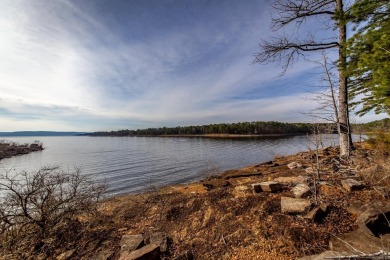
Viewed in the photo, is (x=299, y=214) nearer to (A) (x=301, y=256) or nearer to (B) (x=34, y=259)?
(A) (x=301, y=256)

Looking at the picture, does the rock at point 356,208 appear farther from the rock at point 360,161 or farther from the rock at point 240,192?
the rock at point 360,161

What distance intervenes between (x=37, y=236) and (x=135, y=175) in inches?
575

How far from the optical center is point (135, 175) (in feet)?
63.4

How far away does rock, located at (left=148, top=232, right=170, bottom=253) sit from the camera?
14.0 ft

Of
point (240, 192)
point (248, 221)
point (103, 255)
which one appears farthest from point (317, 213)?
point (103, 255)

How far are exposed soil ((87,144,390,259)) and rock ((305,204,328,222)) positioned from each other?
62 mm

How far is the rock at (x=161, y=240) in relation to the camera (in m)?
4.27

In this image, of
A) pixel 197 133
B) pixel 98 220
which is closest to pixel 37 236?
pixel 98 220

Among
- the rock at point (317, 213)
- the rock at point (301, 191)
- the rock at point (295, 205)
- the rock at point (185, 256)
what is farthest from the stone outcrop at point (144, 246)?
the rock at point (301, 191)

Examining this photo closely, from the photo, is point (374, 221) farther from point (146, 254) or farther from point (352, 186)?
point (146, 254)

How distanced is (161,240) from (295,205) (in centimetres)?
313

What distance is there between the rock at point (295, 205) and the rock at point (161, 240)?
2.74 m

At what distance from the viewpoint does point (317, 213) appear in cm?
432

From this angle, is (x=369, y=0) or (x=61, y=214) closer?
(x=61, y=214)
